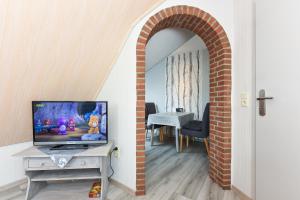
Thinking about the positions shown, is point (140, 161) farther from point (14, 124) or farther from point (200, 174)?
point (14, 124)

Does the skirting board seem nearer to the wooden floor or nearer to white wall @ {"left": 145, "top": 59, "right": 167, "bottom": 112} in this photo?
the wooden floor

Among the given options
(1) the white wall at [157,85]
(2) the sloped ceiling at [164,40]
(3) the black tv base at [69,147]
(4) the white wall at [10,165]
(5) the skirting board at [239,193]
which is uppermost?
(2) the sloped ceiling at [164,40]

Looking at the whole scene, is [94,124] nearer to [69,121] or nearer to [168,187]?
[69,121]

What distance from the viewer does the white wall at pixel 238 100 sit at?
1.75 meters

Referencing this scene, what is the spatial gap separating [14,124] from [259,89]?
250 cm

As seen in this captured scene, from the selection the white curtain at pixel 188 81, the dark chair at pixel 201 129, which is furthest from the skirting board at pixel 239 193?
the white curtain at pixel 188 81

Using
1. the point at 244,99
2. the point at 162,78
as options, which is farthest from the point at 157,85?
the point at 244,99

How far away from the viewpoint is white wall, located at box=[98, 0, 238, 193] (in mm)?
1956

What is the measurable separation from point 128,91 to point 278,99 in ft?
4.53

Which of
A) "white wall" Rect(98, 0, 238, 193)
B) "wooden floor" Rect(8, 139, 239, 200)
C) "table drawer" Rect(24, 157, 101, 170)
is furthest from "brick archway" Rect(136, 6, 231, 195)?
"table drawer" Rect(24, 157, 101, 170)

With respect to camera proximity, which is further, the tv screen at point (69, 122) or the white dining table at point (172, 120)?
the white dining table at point (172, 120)

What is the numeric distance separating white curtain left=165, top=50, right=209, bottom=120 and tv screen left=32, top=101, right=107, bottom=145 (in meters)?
2.90

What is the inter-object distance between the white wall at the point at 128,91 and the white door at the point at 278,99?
1.64ft

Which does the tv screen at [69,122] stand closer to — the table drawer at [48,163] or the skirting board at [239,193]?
the table drawer at [48,163]
